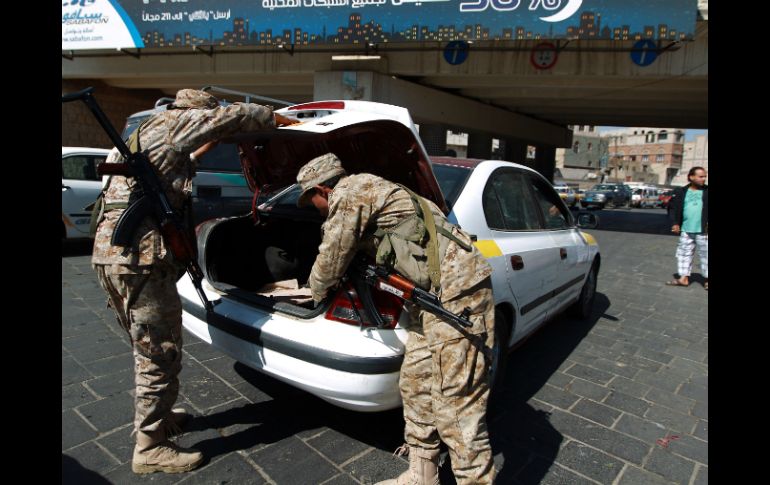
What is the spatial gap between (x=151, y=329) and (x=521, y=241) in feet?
7.81

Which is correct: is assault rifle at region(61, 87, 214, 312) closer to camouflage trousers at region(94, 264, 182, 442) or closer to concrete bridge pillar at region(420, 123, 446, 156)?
camouflage trousers at region(94, 264, 182, 442)

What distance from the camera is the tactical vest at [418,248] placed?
2.06 metres

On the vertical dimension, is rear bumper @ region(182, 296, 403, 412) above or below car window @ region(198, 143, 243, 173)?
below

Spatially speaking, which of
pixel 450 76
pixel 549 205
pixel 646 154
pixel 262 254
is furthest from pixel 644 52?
pixel 646 154

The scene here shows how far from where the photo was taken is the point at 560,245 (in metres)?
3.86

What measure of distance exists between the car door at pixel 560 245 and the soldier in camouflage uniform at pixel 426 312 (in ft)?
6.10

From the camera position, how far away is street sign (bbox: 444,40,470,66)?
37.1ft

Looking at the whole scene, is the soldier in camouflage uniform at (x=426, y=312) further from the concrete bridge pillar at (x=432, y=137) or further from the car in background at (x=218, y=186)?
the concrete bridge pillar at (x=432, y=137)

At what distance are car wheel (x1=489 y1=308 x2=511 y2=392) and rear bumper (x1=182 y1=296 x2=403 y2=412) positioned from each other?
91cm

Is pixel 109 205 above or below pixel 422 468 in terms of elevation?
above

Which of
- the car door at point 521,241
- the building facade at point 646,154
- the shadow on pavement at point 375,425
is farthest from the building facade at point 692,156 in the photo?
the shadow on pavement at point 375,425

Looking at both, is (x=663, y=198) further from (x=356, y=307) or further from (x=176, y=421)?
(x=176, y=421)

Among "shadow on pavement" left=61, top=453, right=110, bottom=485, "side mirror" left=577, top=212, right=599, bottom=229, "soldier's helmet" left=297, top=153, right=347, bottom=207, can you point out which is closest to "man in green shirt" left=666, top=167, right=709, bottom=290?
"side mirror" left=577, top=212, right=599, bottom=229
